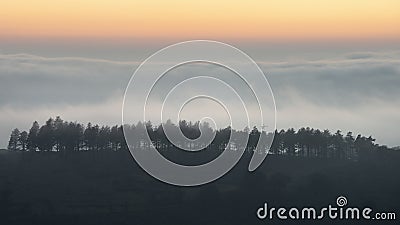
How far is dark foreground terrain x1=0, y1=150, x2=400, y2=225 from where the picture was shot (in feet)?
196

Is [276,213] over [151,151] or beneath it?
beneath

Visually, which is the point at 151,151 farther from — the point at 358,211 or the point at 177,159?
the point at 358,211

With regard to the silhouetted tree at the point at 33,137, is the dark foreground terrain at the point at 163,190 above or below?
below

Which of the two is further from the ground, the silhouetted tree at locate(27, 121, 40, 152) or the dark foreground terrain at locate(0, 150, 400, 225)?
the silhouetted tree at locate(27, 121, 40, 152)

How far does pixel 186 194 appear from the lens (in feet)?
198

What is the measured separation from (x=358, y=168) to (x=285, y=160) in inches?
197

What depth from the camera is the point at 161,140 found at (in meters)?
60.4

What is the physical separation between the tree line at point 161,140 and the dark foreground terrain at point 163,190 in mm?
497

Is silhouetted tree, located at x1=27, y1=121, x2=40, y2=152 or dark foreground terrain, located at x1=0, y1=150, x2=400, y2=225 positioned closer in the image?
dark foreground terrain, located at x1=0, y1=150, x2=400, y2=225

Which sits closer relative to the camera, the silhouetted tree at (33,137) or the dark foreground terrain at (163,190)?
the dark foreground terrain at (163,190)

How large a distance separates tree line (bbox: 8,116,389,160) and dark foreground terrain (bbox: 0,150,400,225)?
1.63 ft

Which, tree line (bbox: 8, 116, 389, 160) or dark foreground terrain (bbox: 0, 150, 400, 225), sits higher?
tree line (bbox: 8, 116, 389, 160)

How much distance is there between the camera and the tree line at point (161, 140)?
6056cm

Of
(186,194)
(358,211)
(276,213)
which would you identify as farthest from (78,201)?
(358,211)
